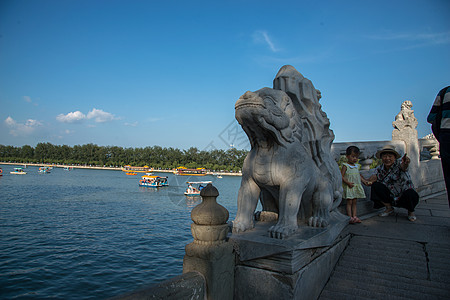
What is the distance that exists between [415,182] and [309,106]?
5.85 meters

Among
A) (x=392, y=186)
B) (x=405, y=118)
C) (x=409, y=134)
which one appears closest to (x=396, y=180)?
(x=392, y=186)

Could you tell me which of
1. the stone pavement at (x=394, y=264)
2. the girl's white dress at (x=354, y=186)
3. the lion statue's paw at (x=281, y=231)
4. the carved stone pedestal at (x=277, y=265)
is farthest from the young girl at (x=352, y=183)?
the lion statue's paw at (x=281, y=231)

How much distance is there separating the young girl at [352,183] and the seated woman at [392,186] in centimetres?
70

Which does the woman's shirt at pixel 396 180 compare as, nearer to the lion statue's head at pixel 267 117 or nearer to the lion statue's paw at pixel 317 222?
the lion statue's paw at pixel 317 222

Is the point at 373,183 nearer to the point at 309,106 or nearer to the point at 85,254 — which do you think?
the point at 309,106

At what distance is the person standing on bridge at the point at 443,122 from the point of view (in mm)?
3156

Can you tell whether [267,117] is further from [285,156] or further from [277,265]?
[277,265]

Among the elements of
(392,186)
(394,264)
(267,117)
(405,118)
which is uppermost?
(405,118)

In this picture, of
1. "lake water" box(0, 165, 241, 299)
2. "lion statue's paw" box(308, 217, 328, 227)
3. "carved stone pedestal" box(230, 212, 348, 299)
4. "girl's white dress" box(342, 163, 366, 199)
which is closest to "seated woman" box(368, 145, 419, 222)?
"girl's white dress" box(342, 163, 366, 199)

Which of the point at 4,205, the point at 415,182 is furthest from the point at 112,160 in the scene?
the point at 415,182

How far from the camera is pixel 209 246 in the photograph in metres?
2.41

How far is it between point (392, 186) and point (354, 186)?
37.7 inches

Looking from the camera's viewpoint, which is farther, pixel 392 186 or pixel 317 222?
pixel 392 186

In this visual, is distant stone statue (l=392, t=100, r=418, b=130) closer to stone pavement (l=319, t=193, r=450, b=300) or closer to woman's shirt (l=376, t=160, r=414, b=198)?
woman's shirt (l=376, t=160, r=414, b=198)
